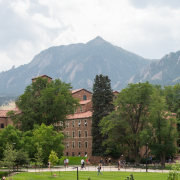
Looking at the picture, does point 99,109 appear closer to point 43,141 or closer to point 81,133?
point 81,133

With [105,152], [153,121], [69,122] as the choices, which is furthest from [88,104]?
[153,121]

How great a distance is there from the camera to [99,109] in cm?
7225

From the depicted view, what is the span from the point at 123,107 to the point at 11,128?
72.4 feet

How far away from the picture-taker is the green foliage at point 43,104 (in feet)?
211

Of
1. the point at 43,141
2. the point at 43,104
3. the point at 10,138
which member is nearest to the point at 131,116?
the point at 43,104

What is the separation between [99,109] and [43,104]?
14.6 m

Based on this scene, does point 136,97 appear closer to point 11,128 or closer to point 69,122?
point 11,128

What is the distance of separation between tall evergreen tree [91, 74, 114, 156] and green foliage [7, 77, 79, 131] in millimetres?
6683

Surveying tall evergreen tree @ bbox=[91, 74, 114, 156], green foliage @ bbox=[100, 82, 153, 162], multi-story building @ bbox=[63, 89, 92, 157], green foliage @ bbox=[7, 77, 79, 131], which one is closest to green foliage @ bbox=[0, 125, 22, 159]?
green foliage @ bbox=[7, 77, 79, 131]

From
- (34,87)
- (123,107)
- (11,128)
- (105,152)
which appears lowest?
(105,152)

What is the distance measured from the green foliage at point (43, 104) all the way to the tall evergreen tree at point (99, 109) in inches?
263

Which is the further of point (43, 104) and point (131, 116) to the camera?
point (43, 104)

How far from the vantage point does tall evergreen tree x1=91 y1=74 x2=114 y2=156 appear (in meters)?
70.6

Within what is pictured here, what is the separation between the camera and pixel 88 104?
311 ft
